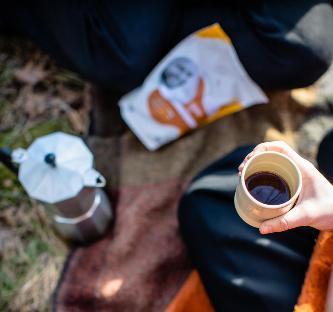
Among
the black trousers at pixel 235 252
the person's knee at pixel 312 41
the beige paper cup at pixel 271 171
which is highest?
the beige paper cup at pixel 271 171

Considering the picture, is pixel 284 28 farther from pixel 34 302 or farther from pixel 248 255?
pixel 34 302

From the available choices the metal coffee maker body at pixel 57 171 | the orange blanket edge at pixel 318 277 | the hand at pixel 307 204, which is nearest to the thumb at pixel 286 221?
the hand at pixel 307 204

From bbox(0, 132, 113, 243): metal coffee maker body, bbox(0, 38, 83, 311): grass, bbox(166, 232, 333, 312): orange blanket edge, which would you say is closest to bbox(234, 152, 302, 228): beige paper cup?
bbox(166, 232, 333, 312): orange blanket edge

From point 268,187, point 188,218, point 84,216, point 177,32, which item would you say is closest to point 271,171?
point 268,187

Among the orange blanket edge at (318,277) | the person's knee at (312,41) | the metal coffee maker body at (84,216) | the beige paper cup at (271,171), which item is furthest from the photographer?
the person's knee at (312,41)

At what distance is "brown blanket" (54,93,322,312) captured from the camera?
1330mm

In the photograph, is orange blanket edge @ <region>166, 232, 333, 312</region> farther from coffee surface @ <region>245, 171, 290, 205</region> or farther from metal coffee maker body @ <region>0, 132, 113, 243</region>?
metal coffee maker body @ <region>0, 132, 113, 243</region>

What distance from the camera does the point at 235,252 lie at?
1.12 m

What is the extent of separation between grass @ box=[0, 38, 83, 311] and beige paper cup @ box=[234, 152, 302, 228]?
26.6 inches

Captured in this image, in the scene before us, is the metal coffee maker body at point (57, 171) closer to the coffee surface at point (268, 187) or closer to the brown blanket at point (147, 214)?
the brown blanket at point (147, 214)

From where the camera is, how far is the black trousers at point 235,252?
41.3 inches

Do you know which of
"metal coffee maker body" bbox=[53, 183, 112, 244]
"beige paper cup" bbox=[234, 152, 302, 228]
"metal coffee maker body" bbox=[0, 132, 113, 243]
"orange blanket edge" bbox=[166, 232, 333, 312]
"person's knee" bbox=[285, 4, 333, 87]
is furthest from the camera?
"person's knee" bbox=[285, 4, 333, 87]

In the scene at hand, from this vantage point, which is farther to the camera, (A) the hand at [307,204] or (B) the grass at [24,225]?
(B) the grass at [24,225]

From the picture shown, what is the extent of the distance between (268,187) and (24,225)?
0.87 metres
